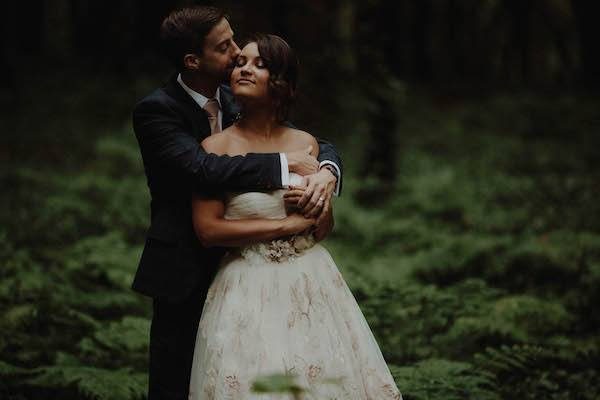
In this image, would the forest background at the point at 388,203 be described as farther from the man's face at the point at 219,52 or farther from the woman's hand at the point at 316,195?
the woman's hand at the point at 316,195

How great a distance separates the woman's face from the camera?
3.44 m

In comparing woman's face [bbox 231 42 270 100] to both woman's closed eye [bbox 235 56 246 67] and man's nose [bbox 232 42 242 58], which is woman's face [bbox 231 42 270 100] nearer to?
woman's closed eye [bbox 235 56 246 67]

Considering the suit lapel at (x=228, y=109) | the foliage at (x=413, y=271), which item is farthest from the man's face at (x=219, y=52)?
the foliage at (x=413, y=271)

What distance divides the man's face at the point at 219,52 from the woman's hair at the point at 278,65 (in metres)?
0.12

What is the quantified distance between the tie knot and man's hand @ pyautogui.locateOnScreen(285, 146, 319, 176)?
1.77 feet

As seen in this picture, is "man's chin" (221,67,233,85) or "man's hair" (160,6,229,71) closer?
"man's hair" (160,6,229,71)

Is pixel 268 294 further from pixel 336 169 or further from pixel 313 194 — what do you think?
pixel 336 169

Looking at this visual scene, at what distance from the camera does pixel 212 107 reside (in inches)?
151

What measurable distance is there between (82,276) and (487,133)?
1163 centimetres

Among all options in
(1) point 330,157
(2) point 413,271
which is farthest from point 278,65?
(2) point 413,271

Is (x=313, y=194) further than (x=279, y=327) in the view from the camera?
Yes

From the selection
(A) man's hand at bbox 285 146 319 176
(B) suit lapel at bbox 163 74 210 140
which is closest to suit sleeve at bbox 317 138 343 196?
(A) man's hand at bbox 285 146 319 176

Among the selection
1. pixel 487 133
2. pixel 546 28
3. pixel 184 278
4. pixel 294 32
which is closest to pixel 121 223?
pixel 294 32

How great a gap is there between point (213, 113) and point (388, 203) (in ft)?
24.4
